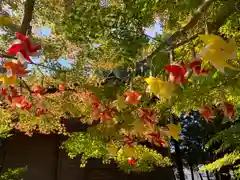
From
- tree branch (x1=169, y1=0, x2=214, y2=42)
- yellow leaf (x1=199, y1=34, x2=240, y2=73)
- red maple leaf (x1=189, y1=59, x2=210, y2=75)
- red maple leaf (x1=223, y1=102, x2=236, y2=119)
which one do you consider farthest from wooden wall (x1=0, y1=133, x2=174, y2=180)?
yellow leaf (x1=199, y1=34, x2=240, y2=73)

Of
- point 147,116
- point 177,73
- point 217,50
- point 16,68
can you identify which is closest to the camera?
point 217,50

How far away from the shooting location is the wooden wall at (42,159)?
679 cm

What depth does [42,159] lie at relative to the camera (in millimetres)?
7020

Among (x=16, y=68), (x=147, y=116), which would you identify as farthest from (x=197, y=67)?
(x=16, y=68)

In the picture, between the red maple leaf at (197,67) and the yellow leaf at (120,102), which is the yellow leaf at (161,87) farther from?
the yellow leaf at (120,102)

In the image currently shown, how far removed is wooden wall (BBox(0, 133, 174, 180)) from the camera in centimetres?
679

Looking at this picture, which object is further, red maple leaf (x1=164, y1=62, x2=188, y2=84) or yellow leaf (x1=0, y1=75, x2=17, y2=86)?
yellow leaf (x1=0, y1=75, x2=17, y2=86)

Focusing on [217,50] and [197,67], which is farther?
[197,67]

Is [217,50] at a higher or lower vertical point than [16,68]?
lower

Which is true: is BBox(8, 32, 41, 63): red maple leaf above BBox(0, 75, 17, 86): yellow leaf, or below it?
above

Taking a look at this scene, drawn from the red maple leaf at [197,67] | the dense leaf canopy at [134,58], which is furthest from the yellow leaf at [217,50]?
the red maple leaf at [197,67]

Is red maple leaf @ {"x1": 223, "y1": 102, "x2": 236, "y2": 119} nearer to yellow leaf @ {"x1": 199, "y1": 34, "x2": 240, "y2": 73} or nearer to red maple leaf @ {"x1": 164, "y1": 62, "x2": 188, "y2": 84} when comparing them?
red maple leaf @ {"x1": 164, "y1": 62, "x2": 188, "y2": 84}

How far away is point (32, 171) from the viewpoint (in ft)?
22.4

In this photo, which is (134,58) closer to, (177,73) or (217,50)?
(177,73)
